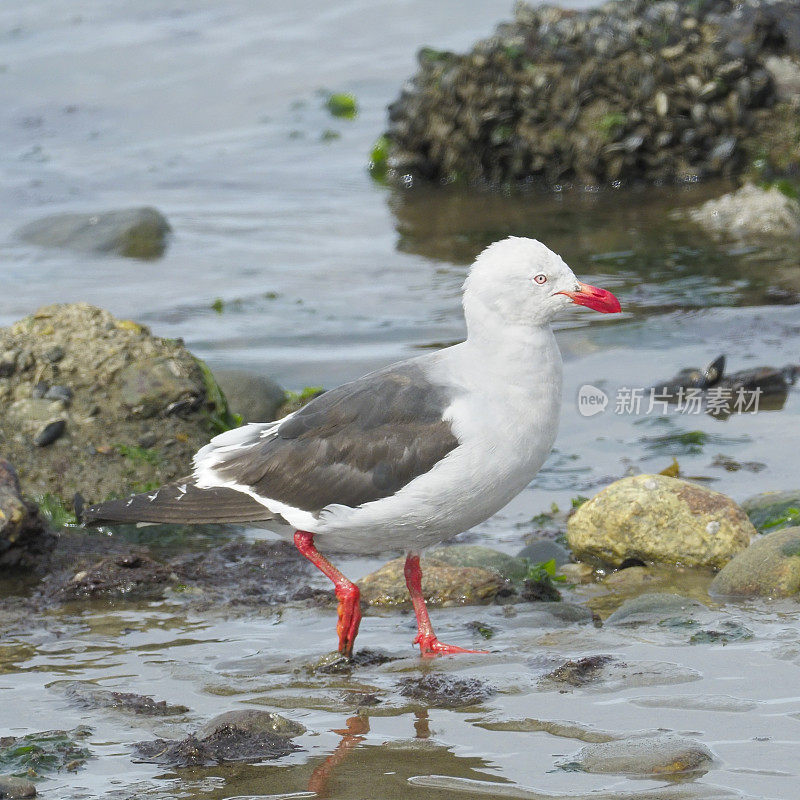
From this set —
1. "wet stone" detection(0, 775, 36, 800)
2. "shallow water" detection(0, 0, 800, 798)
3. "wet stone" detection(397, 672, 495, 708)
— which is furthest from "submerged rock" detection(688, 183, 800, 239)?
"wet stone" detection(0, 775, 36, 800)

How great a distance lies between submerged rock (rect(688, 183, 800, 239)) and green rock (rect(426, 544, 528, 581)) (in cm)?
691

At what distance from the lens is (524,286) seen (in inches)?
219

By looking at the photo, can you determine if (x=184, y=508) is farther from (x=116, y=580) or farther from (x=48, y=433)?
(x=48, y=433)

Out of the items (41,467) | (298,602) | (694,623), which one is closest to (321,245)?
(41,467)

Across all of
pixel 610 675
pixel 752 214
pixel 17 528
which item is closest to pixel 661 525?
pixel 610 675

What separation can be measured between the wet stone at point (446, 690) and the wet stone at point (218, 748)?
25.4 inches

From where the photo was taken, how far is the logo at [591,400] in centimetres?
880

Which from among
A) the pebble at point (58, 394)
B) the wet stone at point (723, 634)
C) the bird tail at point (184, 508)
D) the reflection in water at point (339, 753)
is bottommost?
the reflection in water at point (339, 753)

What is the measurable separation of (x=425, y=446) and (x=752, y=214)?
8.27 metres

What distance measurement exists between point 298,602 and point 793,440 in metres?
3.40

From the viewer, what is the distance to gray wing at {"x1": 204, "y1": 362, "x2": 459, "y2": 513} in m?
5.56

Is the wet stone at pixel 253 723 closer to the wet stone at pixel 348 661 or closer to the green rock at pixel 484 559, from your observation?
the wet stone at pixel 348 661

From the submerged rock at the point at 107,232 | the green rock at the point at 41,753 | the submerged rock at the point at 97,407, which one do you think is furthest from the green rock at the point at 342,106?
the green rock at the point at 41,753

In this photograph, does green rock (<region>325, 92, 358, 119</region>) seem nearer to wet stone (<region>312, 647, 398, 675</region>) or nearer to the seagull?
the seagull
